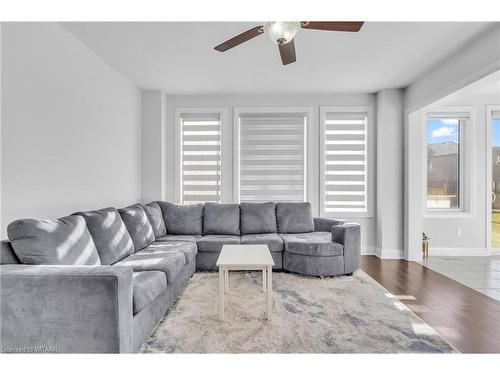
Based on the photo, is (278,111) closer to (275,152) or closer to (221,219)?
(275,152)

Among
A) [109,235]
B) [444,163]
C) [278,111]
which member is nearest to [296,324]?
[109,235]

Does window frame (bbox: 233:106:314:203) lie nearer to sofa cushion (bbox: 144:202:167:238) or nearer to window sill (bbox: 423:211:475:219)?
sofa cushion (bbox: 144:202:167:238)

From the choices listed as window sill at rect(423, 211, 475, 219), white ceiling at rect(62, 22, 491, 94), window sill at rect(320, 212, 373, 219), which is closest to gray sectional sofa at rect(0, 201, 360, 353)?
window sill at rect(320, 212, 373, 219)

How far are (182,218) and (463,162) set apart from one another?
188 inches

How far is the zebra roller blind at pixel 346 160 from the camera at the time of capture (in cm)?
471

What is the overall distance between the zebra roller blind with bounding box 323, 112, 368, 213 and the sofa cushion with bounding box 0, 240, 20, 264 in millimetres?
4052

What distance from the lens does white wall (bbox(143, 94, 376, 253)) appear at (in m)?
4.68

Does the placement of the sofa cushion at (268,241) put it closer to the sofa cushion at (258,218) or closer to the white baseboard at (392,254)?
the sofa cushion at (258,218)

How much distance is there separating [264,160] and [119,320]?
3509mm

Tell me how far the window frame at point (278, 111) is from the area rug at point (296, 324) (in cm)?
192

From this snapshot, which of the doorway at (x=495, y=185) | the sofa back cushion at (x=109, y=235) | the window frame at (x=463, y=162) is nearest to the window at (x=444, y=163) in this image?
the window frame at (x=463, y=162)

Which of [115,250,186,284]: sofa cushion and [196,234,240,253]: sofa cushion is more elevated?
[115,250,186,284]: sofa cushion
